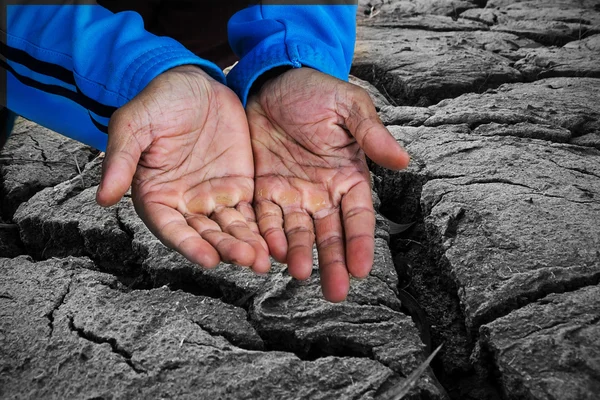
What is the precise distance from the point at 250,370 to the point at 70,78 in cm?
100

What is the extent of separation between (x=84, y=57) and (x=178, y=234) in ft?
2.09

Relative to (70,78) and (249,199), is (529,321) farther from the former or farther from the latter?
(70,78)

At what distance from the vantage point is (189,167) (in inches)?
56.2

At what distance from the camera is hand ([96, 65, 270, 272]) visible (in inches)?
46.6

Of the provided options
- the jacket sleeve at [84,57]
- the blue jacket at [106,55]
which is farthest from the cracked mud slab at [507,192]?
the jacket sleeve at [84,57]

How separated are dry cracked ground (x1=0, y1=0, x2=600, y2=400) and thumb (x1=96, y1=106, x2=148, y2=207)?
1.10 ft

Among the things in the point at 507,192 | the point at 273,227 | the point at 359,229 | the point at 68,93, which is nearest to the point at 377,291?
the point at 359,229

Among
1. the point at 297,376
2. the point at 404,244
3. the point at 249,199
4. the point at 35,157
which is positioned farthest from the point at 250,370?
the point at 35,157

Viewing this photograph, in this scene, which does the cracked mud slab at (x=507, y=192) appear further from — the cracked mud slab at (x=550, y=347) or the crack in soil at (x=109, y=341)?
the crack in soil at (x=109, y=341)

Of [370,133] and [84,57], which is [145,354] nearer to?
[370,133]

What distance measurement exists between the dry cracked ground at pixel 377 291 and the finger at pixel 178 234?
0.20 meters

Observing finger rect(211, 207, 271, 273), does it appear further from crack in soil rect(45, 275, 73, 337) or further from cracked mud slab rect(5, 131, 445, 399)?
crack in soil rect(45, 275, 73, 337)

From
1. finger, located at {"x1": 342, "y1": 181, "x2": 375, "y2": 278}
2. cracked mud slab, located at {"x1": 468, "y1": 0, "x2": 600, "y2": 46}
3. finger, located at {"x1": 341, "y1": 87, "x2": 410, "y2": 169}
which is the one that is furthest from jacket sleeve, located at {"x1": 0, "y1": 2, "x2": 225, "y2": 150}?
cracked mud slab, located at {"x1": 468, "y1": 0, "x2": 600, "y2": 46}

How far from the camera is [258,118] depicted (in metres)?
1.62
